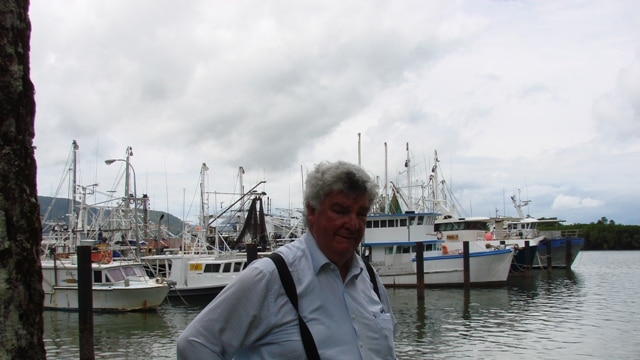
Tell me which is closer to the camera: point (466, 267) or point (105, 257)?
point (105, 257)

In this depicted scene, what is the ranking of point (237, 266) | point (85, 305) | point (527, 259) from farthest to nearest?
point (527, 259) → point (237, 266) → point (85, 305)

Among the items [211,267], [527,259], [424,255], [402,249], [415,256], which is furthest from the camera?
[527,259]

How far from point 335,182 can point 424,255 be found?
36.8m

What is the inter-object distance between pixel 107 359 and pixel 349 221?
1620 centimetres

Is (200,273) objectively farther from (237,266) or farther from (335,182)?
(335,182)

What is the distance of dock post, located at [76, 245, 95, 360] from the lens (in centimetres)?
1571

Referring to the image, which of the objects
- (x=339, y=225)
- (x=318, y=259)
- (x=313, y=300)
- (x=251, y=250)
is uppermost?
(x=339, y=225)

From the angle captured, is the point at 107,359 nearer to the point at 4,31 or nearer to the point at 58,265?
the point at 58,265

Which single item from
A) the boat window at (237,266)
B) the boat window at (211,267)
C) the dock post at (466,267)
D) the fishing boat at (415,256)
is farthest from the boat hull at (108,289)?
the dock post at (466,267)

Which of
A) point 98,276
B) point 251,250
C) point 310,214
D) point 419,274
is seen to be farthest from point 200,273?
point 310,214

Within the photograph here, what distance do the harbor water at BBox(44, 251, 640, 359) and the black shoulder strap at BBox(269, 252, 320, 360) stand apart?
14.9 metres

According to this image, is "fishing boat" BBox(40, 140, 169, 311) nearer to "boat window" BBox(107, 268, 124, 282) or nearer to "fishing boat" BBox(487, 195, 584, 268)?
"boat window" BBox(107, 268, 124, 282)

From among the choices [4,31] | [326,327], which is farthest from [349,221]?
[4,31]

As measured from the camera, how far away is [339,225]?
2.71 meters
